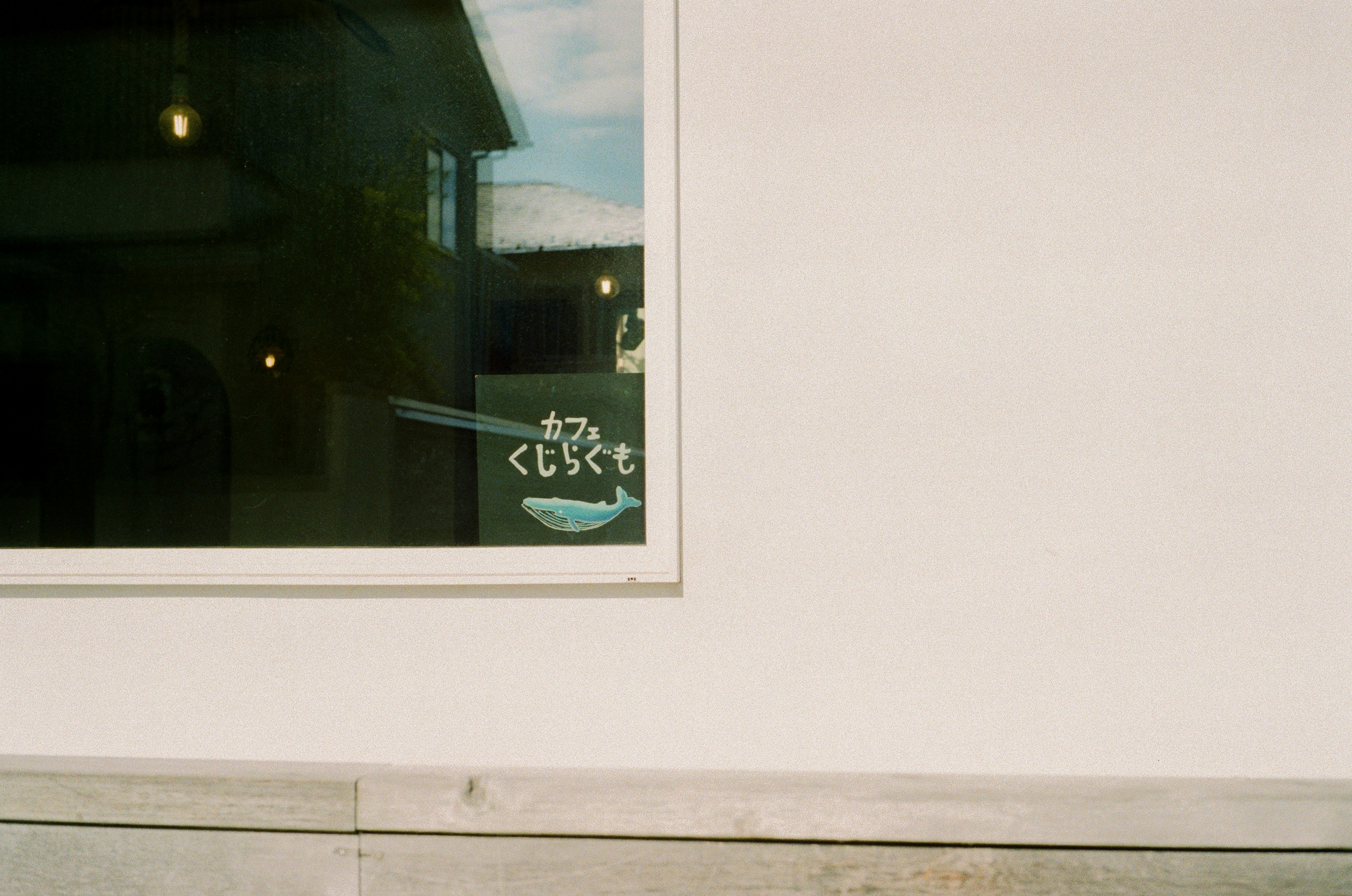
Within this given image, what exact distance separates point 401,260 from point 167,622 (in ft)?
3.66

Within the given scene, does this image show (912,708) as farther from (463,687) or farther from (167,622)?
(167,622)

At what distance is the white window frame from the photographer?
2.16 m

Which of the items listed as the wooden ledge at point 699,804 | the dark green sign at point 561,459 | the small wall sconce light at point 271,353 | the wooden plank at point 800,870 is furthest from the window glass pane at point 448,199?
the wooden plank at point 800,870

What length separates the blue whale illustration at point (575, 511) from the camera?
2.20m

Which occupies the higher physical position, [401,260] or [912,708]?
[401,260]

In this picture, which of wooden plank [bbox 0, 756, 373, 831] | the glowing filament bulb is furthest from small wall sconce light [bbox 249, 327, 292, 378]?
wooden plank [bbox 0, 756, 373, 831]

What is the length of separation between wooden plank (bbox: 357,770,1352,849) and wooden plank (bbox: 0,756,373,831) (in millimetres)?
92

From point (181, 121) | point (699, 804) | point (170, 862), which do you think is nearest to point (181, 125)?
point (181, 121)

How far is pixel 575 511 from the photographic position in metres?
2.21

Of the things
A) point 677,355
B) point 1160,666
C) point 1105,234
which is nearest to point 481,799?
point 677,355

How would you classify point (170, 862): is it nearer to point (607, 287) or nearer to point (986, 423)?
point (607, 287)

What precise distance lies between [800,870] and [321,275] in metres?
1.93

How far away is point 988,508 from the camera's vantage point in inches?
83.0

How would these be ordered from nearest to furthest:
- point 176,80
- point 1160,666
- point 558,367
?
point 1160,666, point 558,367, point 176,80
